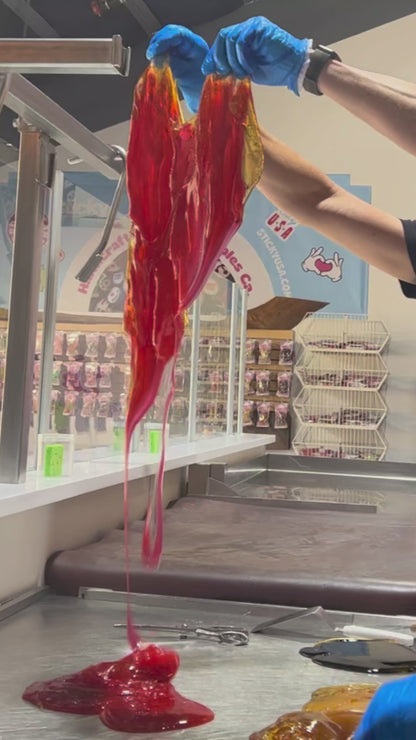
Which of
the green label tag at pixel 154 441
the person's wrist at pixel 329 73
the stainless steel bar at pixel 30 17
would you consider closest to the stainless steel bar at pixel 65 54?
the person's wrist at pixel 329 73

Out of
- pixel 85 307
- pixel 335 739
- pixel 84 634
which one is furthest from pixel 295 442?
pixel 335 739

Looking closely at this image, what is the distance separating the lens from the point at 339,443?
6973 mm

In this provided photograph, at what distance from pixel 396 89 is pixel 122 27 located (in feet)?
20.7

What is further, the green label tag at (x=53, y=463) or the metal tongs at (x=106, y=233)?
the metal tongs at (x=106, y=233)

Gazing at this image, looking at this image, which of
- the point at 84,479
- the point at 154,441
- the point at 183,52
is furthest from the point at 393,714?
the point at 154,441

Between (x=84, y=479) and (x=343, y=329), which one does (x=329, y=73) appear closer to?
(x=84, y=479)

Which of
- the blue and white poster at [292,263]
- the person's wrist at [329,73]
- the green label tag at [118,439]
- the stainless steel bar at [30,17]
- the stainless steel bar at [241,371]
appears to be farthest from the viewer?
the blue and white poster at [292,263]

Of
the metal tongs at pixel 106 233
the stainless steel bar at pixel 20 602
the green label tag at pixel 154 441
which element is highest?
the metal tongs at pixel 106 233

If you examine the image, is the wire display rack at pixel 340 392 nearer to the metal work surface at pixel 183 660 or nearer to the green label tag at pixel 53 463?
the green label tag at pixel 53 463

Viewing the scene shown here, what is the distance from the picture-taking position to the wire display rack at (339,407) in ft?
22.6

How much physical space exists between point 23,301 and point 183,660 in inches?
31.6

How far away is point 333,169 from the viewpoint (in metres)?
7.48

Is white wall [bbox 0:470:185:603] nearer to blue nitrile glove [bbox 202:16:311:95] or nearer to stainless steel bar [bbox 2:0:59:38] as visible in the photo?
blue nitrile glove [bbox 202:16:311:95]

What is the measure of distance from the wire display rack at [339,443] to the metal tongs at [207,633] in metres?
5.40
